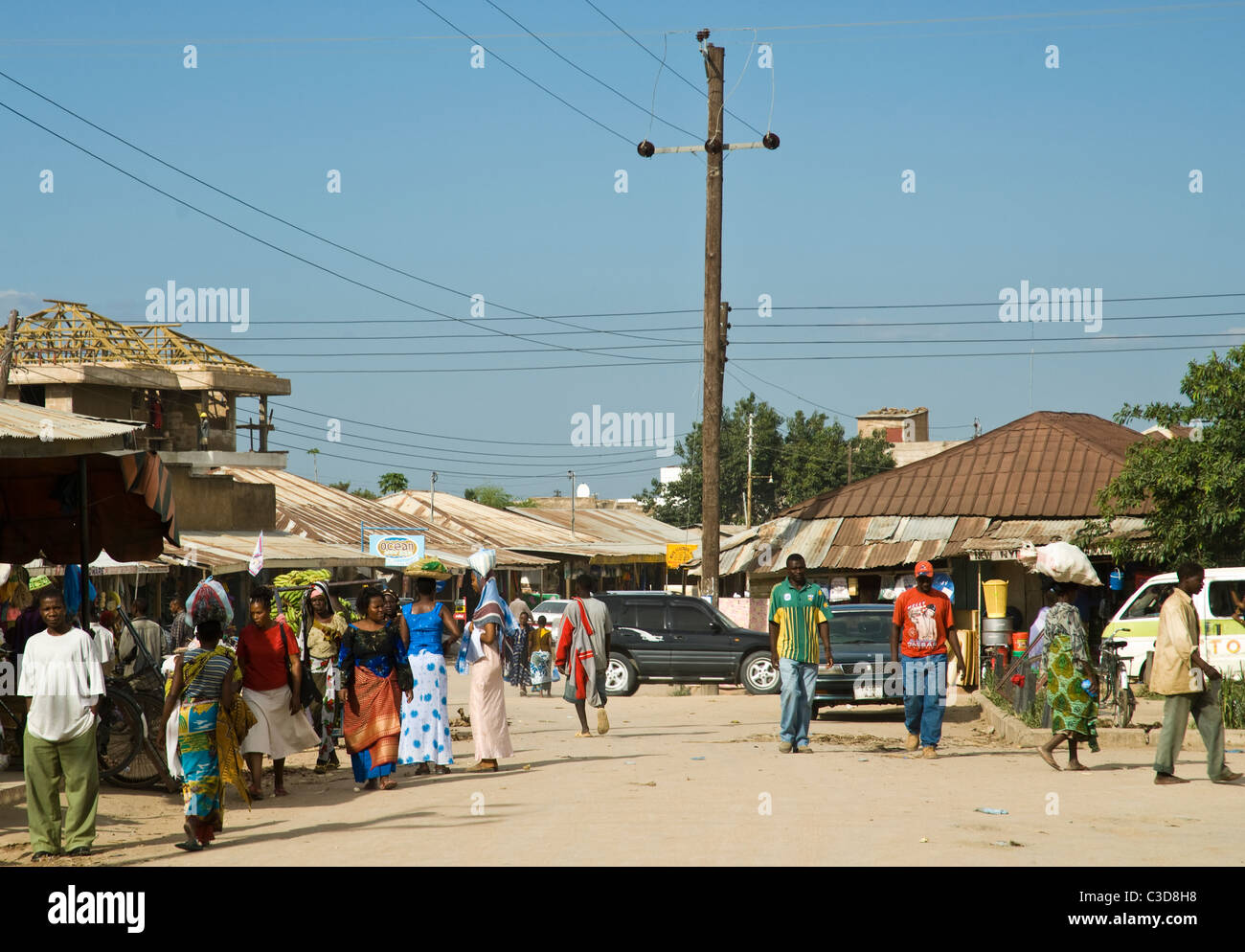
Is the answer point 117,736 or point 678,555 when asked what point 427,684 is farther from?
Result: point 678,555

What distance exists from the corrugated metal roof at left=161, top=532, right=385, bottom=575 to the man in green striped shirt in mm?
18525

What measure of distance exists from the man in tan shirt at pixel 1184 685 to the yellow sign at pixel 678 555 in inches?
817

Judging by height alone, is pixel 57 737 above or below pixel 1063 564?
below

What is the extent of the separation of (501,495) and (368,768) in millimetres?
102471

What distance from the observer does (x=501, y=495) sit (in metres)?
114

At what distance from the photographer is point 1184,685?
35.9 ft

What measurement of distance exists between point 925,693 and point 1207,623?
943 centimetres

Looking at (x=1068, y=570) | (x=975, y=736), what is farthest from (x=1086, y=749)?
(x=1068, y=570)

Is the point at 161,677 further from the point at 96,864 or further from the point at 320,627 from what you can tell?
the point at 96,864

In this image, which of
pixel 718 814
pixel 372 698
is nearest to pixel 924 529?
pixel 372 698

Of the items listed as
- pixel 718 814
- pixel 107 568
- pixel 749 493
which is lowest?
pixel 718 814

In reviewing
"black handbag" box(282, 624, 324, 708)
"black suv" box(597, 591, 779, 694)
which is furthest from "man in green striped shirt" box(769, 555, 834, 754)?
"black suv" box(597, 591, 779, 694)

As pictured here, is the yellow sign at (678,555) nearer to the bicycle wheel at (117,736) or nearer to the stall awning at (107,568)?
the stall awning at (107,568)

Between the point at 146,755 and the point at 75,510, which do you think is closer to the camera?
the point at 146,755
